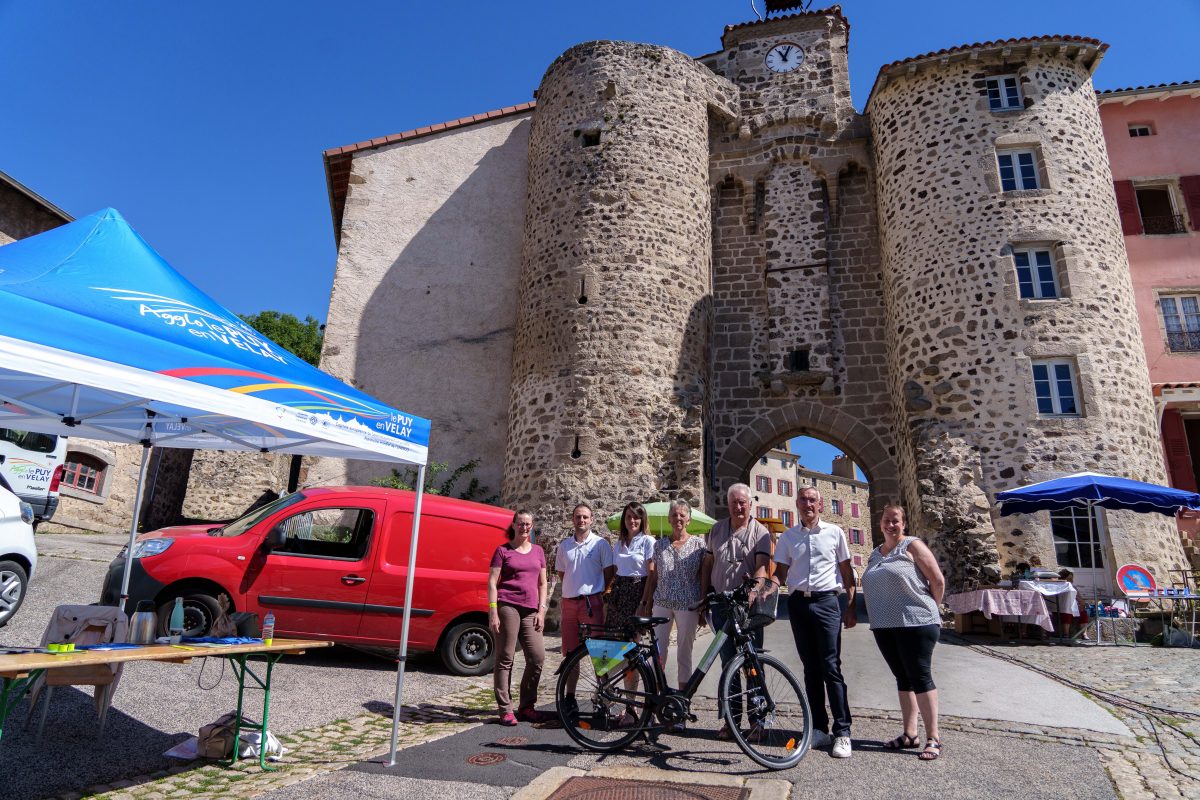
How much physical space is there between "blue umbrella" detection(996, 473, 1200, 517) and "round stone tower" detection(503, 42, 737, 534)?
512 cm

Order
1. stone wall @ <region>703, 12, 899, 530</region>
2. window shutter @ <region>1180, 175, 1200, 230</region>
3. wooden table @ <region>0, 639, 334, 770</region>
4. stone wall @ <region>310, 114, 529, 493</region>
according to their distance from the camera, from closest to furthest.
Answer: wooden table @ <region>0, 639, 334, 770</region> < stone wall @ <region>703, 12, 899, 530</region> < stone wall @ <region>310, 114, 529, 493</region> < window shutter @ <region>1180, 175, 1200, 230</region>

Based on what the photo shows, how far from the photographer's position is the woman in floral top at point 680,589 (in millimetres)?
5570

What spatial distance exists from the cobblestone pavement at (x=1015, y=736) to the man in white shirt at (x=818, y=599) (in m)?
1.19

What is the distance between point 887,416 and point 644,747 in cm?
1164

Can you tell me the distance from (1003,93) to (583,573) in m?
13.5

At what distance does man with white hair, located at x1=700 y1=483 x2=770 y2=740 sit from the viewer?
5.18 meters

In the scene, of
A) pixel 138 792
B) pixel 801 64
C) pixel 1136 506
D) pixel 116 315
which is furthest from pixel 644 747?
pixel 801 64

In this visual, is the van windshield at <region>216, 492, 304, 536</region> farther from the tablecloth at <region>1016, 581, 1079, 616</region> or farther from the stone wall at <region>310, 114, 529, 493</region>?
the tablecloth at <region>1016, 581, 1079, 616</region>

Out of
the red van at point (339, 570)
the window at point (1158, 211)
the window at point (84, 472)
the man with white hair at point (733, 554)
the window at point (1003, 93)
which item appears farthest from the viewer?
the window at point (84, 472)

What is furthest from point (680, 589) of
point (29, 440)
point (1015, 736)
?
point (29, 440)

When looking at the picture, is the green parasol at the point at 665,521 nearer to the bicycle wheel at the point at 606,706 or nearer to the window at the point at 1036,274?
the bicycle wheel at the point at 606,706

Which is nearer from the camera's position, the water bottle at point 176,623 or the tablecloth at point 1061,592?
the water bottle at point 176,623

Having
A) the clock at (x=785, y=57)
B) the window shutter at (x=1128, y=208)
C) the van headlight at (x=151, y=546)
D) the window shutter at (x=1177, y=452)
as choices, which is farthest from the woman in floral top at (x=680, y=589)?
the window shutter at (x=1128, y=208)

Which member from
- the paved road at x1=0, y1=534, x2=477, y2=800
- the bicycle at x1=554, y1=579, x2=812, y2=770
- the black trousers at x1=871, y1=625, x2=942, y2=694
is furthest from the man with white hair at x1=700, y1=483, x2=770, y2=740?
the paved road at x1=0, y1=534, x2=477, y2=800
